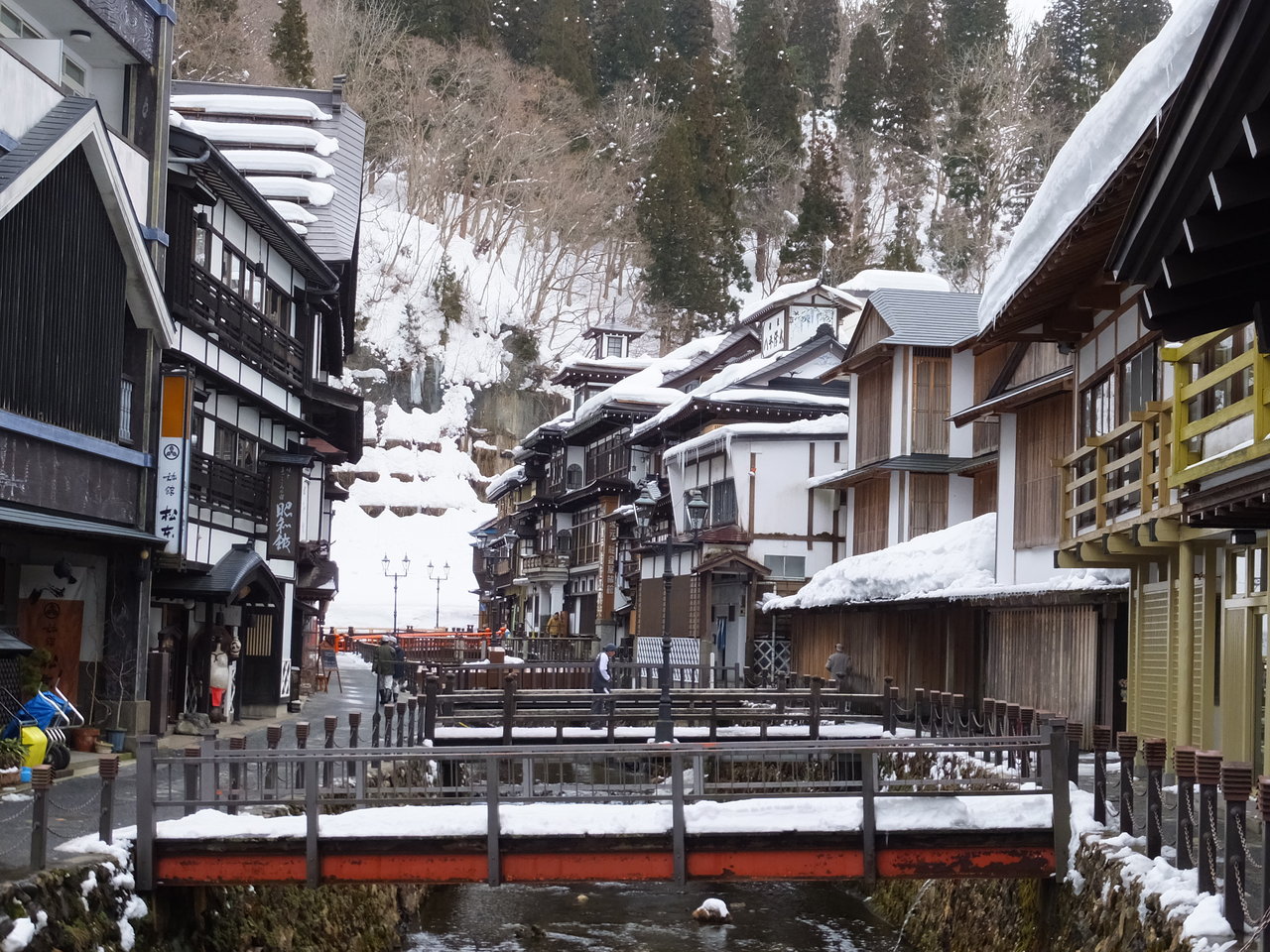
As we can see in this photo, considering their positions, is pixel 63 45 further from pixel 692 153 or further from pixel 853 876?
pixel 692 153

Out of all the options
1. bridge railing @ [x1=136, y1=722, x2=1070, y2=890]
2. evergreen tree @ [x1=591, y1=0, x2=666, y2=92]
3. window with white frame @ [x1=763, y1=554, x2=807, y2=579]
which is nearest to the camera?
bridge railing @ [x1=136, y1=722, x2=1070, y2=890]

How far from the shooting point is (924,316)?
35.4m

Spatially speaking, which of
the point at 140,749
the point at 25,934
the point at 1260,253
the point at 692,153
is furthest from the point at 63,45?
the point at 692,153

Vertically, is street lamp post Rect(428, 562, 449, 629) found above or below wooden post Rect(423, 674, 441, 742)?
above

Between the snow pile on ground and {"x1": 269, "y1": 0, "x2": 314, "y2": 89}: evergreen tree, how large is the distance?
52621mm

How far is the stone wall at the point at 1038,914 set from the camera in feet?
35.2

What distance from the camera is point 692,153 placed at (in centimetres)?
9369

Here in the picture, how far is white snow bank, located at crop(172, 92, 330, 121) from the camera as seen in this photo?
1578 inches

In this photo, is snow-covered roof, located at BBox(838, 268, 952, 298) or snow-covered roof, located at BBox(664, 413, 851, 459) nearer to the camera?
snow-covered roof, located at BBox(664, 413, 851, 459)

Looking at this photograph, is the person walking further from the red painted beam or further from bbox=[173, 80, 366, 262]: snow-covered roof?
the red painted beam

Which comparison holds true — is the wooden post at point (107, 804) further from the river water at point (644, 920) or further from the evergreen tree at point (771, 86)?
the evergreen tree at point (771, 86)

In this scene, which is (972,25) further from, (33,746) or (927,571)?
(33,746)

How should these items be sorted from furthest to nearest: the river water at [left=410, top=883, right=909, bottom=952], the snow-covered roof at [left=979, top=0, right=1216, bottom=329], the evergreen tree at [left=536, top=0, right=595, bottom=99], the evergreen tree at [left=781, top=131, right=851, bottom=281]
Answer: the evergreen tree at [left=536, top=0, right=595, bottom=99], the evergreen tree at [left=781, top=131, right=851, bottom=281], the river water at [left=410, top=883, right=909, bottom=952], the snow-covered roof at [left=979, top=0, right=1216, bottom=329]

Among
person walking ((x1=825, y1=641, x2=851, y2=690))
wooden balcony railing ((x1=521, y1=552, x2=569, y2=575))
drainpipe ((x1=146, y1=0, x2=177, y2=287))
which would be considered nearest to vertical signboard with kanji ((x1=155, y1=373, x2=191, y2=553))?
drainpipe ((x1=146, y1=0, x2=177, y2=287))
